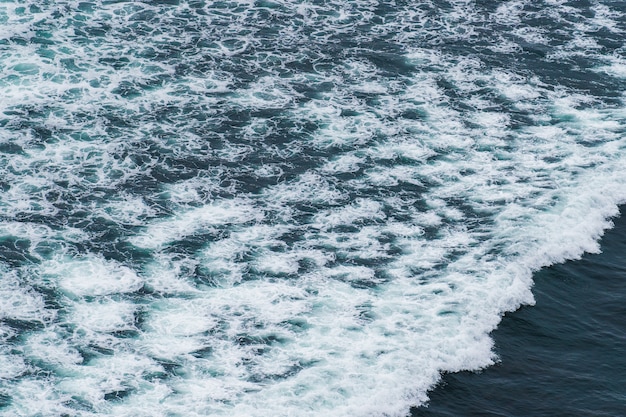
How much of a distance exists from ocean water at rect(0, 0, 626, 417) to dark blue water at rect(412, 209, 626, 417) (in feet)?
1.29

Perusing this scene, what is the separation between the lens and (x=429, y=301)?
2227 centimetres

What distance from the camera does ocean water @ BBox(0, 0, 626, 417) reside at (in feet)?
66.9

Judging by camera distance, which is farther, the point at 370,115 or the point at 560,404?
the point at 370,115

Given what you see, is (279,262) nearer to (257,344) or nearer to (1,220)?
(257,344)

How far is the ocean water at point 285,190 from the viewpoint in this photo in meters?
20.4

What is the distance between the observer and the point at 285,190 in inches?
1043

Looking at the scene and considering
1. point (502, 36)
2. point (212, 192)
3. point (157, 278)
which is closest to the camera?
point (157, 278)

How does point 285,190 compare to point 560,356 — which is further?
point 285,190

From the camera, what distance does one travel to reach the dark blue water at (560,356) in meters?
19.5

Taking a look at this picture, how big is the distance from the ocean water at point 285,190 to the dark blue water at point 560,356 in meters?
0.39

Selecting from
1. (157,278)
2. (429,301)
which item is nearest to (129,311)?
(157,278)

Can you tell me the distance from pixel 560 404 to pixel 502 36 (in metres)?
19.3

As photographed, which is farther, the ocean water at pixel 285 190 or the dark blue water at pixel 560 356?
the ocean water at pixel 285 190

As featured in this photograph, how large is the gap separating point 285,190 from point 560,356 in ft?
30.2
